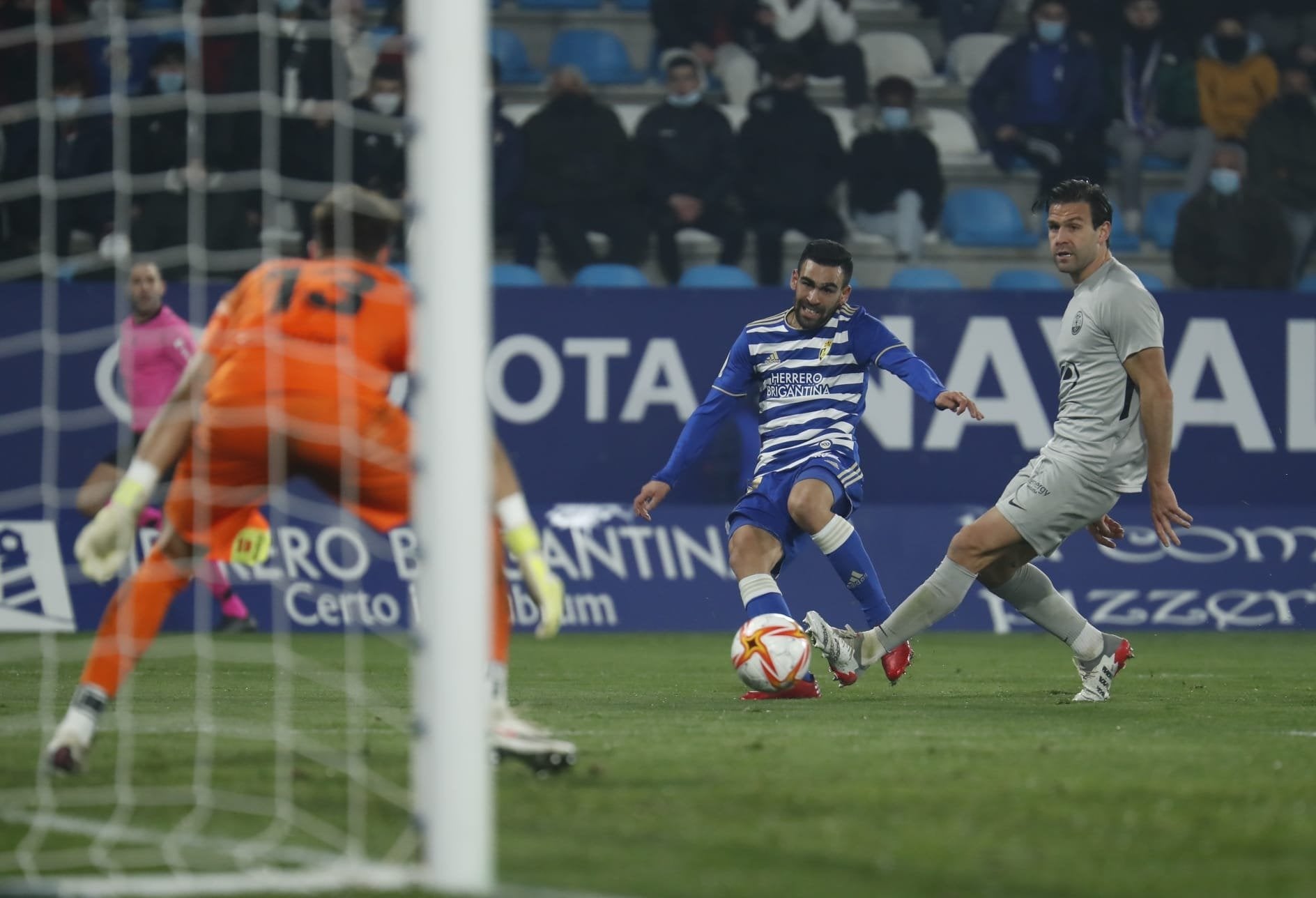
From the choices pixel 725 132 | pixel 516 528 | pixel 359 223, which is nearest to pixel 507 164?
pixel 725 132

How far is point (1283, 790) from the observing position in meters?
4.80

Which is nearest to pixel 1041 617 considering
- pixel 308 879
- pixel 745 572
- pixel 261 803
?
pixel 745 572

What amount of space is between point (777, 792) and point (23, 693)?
399 centimetres

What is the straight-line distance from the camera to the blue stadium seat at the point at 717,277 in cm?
1353

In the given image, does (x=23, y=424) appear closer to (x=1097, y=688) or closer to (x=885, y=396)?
(x=885, y=396)

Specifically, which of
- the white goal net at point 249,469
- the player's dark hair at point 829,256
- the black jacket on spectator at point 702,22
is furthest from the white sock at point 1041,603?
the black jacket on spectator at point 702,22

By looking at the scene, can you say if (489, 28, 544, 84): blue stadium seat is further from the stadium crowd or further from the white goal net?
the white goal net

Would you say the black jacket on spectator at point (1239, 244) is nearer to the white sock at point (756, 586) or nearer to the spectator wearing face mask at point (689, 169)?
the spectator wearing face mask at point (689, 169)

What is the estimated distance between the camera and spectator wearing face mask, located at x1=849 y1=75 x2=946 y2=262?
14.2m

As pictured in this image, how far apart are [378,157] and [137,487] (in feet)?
26.9

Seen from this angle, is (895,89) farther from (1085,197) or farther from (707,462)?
(1085,197)

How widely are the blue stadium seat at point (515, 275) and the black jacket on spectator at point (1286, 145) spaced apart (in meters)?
5.50

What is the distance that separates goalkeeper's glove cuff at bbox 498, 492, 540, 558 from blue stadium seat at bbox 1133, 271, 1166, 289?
852cm

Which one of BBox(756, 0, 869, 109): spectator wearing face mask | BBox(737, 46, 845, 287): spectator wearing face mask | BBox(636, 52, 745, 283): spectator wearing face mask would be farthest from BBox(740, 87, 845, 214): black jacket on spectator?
BBox(756, 0, 869, 109): spectator wearing face mask
